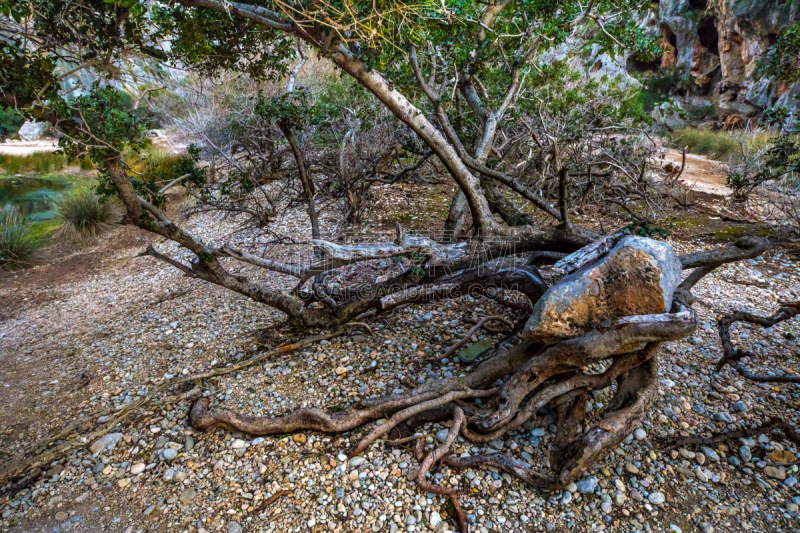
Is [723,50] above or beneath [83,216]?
above

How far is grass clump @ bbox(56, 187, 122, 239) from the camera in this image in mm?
6809

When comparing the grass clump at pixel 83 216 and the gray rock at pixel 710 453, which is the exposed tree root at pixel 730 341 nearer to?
the gray rock at pixel 710 453

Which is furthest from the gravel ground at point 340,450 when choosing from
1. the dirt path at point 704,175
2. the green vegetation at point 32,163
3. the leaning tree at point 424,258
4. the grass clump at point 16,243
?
the green vegetation at point 32,163

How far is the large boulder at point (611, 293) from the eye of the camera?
2.18 m

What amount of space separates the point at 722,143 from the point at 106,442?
42.8ft

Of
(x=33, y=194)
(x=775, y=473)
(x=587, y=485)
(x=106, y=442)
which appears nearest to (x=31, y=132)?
(x=33, y=194)

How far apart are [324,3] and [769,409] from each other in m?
3.42

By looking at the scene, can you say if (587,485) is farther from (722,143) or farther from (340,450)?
(722,143)

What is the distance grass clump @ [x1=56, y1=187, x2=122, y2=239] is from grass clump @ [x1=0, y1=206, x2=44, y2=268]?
1.51 ft

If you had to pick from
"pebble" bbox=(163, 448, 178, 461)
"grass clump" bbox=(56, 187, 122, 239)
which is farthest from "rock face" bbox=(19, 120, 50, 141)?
"pebble" bbox=(163, 448, 178, 461)

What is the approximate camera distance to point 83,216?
6.88 metres

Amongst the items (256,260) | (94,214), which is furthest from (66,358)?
(94,214)

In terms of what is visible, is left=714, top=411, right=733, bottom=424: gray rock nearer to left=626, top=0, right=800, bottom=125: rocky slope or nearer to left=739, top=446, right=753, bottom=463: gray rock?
left=739, top=446, right=753, bottom=463: gray rock

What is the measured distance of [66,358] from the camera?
352 cm
